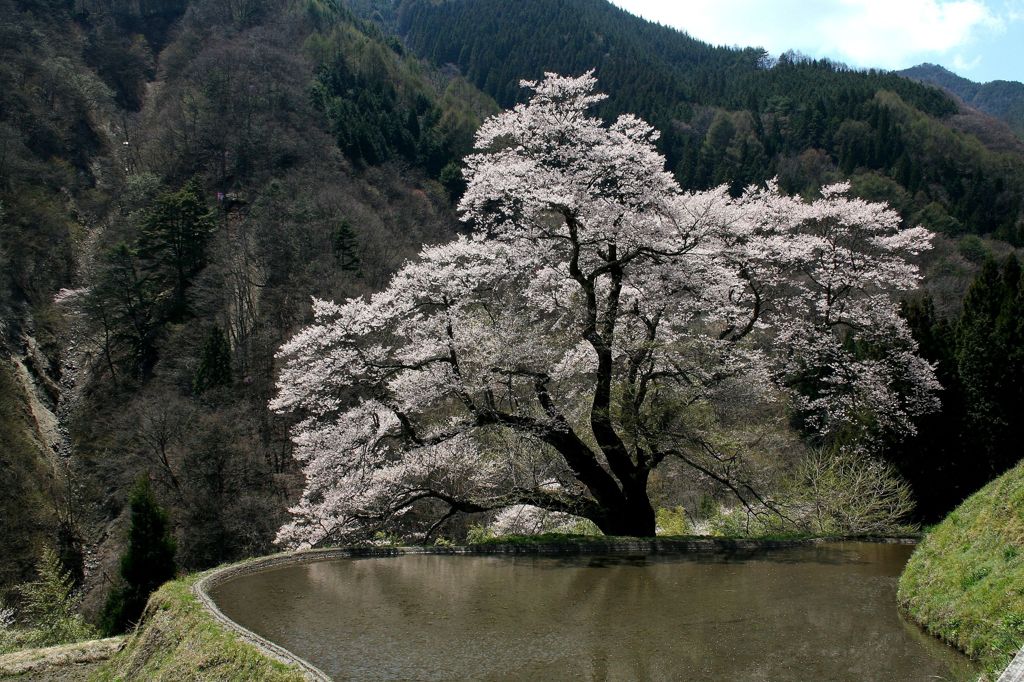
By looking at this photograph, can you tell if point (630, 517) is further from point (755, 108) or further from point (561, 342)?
point (755, 108)

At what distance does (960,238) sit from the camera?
171 ft

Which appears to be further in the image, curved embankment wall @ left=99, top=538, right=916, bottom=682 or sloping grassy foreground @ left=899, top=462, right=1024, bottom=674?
curved embankment wall @ left=99, top=538, right=916, bottom=682

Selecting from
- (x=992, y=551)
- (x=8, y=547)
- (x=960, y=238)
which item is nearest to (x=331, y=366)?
(x=992, y=551)

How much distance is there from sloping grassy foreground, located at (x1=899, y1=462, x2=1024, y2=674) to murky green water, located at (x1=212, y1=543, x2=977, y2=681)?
22 cm

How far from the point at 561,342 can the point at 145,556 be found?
10.9 metres

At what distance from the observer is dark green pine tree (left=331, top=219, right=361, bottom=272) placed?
1610 inches

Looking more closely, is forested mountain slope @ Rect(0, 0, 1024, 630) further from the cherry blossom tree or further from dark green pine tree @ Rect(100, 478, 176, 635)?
the cherry blossom tree

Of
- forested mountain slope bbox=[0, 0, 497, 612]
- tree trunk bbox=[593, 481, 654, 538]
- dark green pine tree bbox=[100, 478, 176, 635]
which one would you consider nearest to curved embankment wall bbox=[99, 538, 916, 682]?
tree trunk bbox=[593, 481, 654, 538]

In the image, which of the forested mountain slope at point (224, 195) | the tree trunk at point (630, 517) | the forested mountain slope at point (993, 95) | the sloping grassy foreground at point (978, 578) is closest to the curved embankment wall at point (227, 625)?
the tree trunk at point (630, 517)

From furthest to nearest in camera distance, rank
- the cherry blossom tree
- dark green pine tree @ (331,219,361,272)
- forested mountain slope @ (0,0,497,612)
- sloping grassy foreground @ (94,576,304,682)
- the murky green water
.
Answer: dark green pine tree @ (331,219,361,272), forested mountain slope @ (0,0,497,612), the cherry blossom tree, sloping grassy foreground @ (94,576,304,682), the murky green water

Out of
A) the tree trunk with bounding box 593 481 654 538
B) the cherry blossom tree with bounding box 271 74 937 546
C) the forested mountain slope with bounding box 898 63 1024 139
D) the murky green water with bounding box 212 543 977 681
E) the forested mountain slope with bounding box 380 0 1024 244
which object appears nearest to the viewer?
the murky green water with bounding box 212 543 977 681

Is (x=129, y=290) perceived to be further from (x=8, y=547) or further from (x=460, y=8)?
(x=460, y=8)

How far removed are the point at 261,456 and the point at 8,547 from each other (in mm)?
10330

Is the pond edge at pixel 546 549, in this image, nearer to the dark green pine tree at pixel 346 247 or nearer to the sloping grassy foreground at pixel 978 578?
the sloping grassy foreground at pixel 978 578
